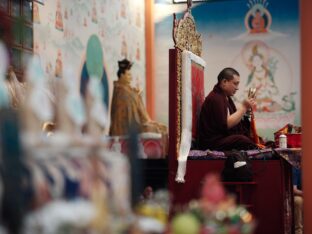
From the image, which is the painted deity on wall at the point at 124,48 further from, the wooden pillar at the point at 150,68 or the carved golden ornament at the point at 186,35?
the carved golden ornament at the point at 186,35

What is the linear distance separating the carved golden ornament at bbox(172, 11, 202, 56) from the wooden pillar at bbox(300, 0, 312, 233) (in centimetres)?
217

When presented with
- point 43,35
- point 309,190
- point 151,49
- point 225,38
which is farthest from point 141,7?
point 309,190

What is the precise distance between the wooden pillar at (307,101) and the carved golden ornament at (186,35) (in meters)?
2.17

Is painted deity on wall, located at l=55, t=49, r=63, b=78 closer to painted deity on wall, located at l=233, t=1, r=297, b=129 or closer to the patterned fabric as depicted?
the patterned fabric

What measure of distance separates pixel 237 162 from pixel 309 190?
171 cm

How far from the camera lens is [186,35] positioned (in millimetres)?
7082

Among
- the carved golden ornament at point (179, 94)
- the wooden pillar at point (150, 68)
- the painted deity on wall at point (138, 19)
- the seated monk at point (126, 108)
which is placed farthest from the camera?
the wooden pillar at point (150, 68)

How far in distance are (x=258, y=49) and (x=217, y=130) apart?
14.2ft

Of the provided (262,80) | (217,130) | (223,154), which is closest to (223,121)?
(217,130)

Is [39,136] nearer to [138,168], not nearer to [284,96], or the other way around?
[138,168]

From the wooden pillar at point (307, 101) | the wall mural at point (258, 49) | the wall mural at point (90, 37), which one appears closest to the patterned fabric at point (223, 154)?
the wall mural at point (90, 37)

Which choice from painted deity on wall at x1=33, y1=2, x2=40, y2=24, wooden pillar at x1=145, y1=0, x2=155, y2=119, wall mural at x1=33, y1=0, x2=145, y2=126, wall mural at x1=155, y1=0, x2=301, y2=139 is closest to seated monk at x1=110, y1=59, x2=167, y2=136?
wall mural at x1=33, y1=0, x2=145, y2=126

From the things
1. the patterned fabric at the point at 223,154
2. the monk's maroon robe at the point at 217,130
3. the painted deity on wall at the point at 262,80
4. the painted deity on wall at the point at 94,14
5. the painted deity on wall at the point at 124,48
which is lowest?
the patterned fabric at the point at 223,154

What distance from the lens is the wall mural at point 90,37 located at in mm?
7574
